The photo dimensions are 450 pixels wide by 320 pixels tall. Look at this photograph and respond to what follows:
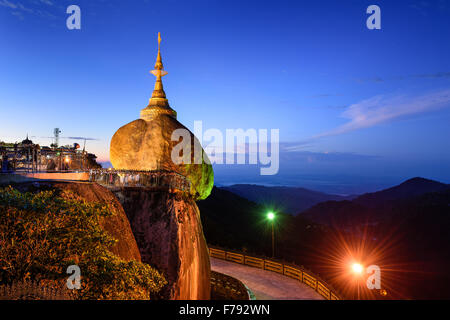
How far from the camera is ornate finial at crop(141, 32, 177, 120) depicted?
2058cm

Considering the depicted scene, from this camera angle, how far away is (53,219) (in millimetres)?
7371

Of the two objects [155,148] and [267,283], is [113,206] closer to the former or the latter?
[155,148]

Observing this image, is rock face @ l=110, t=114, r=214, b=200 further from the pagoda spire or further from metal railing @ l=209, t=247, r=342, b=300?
metal railing @ l=209, t=247, r=342, b=300

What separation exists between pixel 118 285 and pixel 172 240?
22.4 feet

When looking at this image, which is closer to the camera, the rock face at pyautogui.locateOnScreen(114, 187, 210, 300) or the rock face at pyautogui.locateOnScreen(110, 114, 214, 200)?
the rock face at pyautogui.locateOnScreen(114, 187, 210, 300)

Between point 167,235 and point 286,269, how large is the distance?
1305cm

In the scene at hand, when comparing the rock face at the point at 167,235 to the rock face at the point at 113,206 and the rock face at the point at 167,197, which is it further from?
the rock face at the point at 113,206

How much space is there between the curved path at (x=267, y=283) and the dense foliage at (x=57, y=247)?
521 inches

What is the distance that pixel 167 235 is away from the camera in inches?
581

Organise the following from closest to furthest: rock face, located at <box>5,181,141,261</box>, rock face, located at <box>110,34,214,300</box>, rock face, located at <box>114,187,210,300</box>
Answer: rock face, located at <box>5,181,141,261</box>, rock face, located at <box>114,187,210,300</box>, rock face, located at <box>110,34,214,300</box>

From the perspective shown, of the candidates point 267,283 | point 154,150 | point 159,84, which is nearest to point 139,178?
point 154,150

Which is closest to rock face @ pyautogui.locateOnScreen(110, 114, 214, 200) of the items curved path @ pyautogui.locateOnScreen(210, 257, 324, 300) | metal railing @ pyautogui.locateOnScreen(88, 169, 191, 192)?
metal railing @ pyautogui.locateOnScreen(88, 169, 191, 192)

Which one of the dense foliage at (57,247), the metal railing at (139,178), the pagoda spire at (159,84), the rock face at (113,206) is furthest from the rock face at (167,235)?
the pagoda spire at (159,84)
